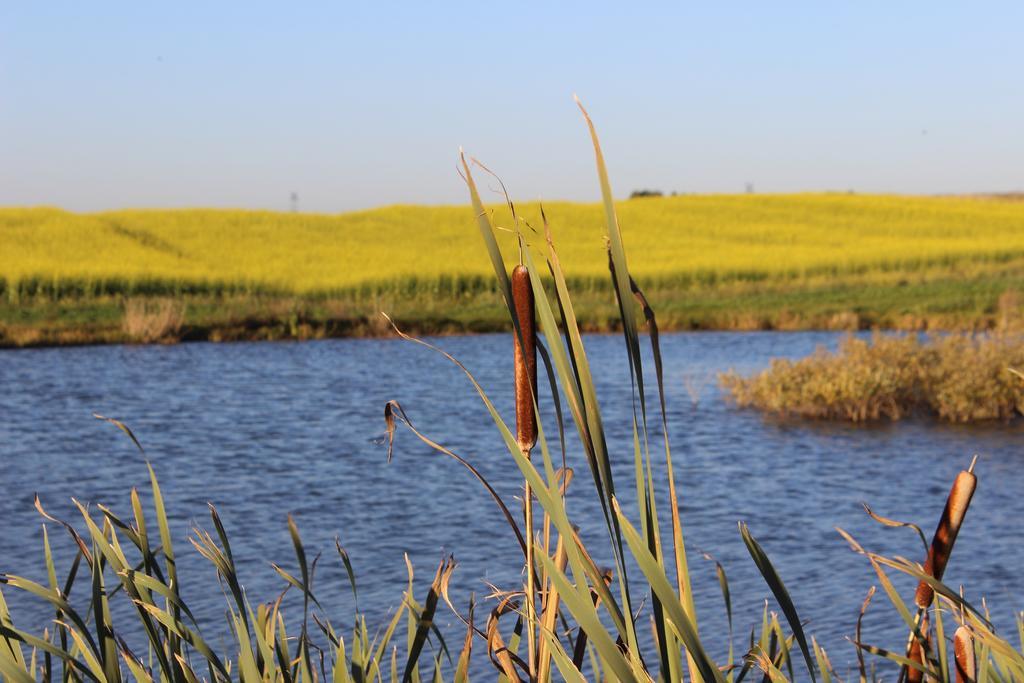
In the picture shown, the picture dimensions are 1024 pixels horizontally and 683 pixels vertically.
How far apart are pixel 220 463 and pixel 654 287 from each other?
21.0 meters

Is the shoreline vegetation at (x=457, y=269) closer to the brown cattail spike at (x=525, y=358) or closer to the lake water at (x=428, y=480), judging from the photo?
the lake water at (x=428, y=480)

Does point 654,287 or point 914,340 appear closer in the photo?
point 914,340

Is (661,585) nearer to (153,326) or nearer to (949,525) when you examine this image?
(949,525)

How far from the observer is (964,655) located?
3.37 feet

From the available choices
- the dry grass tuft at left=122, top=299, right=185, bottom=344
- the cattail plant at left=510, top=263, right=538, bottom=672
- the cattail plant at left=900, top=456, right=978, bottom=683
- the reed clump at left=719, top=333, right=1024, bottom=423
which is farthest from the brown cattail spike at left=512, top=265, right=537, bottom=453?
the dry grass tuft at left=122, top=299, right=185, bottom=344

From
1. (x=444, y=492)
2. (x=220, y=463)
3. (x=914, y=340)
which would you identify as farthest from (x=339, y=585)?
(x=914, y=340)

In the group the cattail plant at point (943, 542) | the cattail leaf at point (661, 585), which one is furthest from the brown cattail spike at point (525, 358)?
the cattail plant at point (943, 542)

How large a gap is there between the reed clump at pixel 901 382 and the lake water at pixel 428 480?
39 centimetres

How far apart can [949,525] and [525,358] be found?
0.39 m

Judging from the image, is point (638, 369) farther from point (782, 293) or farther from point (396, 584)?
point (782, 293)

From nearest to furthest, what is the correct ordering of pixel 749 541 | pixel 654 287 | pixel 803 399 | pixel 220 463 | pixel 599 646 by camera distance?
1. pixel 599 646
2. pixel 749 541
3. pixel 220 463
4. pixel 803 399
5. pixel 654 287

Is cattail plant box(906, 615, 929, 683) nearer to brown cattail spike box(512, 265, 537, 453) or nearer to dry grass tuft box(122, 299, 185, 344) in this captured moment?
brown cattail spike box(512, 265, 537, 453)

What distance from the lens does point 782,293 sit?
90.7ft

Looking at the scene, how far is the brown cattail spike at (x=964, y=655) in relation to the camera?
39.8 inches
